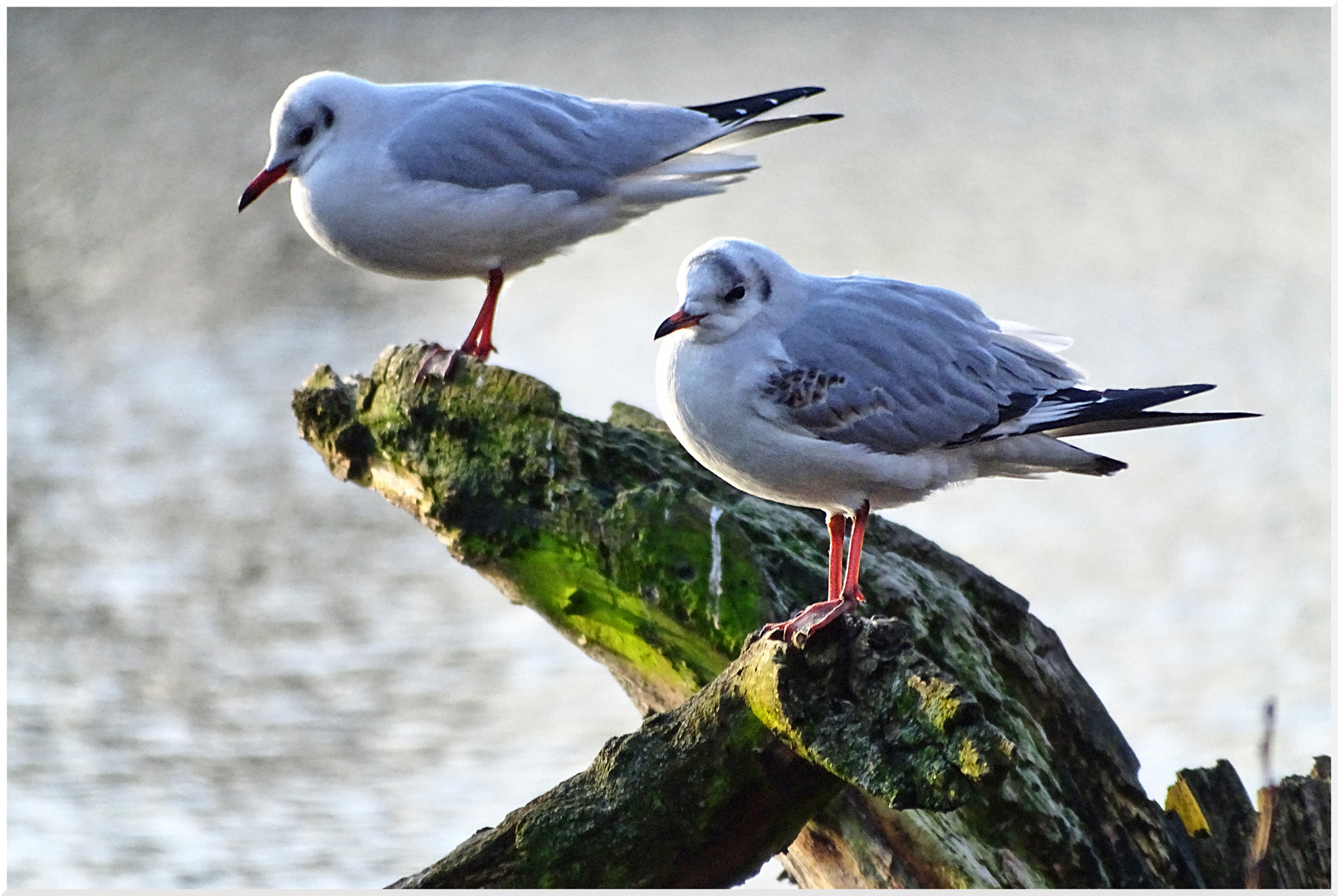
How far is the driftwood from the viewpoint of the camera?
357 cm

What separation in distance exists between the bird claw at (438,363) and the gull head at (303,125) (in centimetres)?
86

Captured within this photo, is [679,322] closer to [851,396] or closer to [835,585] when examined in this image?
[851,396]

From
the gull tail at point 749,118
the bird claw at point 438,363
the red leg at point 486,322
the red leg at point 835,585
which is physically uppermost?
the gull tail at point 749,118

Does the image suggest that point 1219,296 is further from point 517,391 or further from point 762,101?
point 517,391

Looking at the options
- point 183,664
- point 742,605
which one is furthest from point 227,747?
point 742,605

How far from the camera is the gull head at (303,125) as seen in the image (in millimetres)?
5684

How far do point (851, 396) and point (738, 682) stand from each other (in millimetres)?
913

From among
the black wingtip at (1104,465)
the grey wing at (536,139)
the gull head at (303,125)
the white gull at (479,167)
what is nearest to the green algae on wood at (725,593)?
the white gull at (479,167)

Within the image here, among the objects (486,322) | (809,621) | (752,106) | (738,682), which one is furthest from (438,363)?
(738,682)

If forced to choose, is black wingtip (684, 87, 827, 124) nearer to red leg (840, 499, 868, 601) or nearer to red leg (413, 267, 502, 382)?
red leg (413, 267, 502, 382)

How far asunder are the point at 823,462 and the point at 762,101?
2.12m

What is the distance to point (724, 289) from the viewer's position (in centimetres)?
427

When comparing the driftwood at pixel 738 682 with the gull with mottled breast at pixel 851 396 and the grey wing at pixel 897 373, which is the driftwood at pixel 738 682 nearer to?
the gull with mottled breast at pixel 851 396

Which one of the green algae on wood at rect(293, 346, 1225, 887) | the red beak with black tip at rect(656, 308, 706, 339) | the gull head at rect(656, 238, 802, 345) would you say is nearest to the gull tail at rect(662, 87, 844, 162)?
the green algae on wood at rect(293, 346, 1225, 887)
